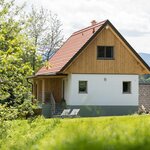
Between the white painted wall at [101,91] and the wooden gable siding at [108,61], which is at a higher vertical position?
the wooden gable siding at [108,61]

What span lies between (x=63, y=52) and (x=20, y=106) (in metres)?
26.9

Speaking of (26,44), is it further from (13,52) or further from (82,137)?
(82,137)

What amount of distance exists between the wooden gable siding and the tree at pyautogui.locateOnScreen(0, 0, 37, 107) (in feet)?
68.6

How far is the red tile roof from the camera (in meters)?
33.0

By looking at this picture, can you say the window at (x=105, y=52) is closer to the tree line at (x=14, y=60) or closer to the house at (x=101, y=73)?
the house at (x=101, y=73)

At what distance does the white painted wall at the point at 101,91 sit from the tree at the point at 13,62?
21.2 meters

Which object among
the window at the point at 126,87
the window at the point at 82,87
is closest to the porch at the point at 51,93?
the window at the point at 82,87

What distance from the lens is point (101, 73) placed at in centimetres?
3312

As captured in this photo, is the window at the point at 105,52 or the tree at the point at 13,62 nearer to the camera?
the tree at the point at 13,62

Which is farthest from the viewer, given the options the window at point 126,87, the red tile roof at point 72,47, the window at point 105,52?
the window at point 126,87

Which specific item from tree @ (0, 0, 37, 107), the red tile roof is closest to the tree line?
tree @ (0, 0, 37, 107)

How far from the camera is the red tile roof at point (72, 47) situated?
1299 inches

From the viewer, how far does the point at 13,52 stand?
10172 mm

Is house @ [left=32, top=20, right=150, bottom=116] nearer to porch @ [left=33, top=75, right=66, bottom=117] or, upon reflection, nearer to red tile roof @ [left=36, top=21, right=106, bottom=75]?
red tile roof @ [left=36, top=21, right=106, bottom=75]
